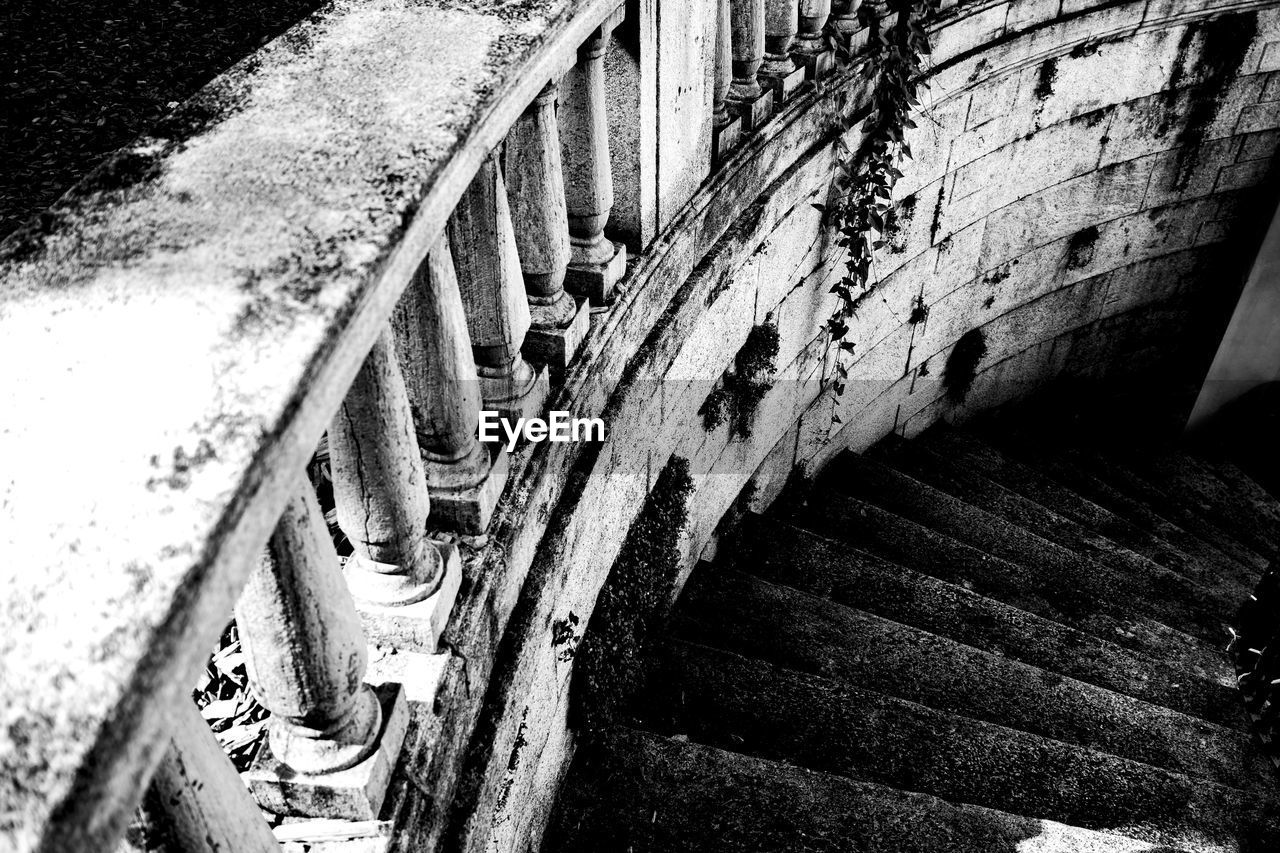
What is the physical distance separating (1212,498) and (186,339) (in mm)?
7979

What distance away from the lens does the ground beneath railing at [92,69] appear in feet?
9.34

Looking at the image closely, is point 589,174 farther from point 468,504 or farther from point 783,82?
point 783,82

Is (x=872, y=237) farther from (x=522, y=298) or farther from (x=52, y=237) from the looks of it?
(x=52, y=237)

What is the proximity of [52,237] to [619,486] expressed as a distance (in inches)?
78.6

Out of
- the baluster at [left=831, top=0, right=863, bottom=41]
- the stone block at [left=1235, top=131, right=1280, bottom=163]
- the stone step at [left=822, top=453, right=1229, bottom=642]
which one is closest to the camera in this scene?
the baluster at [left=831, top=0, right=863, bottom=41]

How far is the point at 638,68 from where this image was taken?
2.67 metres

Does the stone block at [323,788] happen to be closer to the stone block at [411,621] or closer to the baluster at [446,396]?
the stone block at [411,621]

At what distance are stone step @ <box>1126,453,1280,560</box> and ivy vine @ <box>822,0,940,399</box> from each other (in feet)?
13.4

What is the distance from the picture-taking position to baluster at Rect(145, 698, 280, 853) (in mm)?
1281

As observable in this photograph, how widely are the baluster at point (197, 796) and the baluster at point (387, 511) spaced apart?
508 mm

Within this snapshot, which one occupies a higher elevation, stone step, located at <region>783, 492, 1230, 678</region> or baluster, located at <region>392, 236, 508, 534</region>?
baluster, located at <region>392, 236, 508, 534</region>

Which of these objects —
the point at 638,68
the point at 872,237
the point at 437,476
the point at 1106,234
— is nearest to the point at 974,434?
the point at 1106,234

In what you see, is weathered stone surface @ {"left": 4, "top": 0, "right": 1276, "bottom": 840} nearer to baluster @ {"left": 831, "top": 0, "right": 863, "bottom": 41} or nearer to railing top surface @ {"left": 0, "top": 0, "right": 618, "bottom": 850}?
railing top surface @ {"left": 0, "top": 0, "right": 618, "bottom": 850}

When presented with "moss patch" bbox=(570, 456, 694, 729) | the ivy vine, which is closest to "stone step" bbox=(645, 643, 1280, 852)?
"moss patch" bbox=(570, 456, 694, 729)
